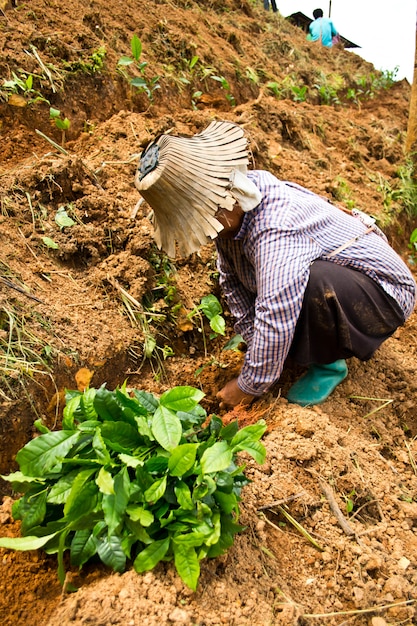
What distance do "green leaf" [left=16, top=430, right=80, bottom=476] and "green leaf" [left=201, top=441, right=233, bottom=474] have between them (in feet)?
1.13

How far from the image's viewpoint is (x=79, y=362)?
1876 millimetres

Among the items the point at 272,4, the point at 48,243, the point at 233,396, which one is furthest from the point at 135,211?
the point at 272,4

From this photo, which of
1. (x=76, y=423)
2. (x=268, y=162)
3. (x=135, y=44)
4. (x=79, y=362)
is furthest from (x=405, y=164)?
(x=76, y=423)

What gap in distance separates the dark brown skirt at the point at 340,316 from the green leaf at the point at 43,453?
1.04 m

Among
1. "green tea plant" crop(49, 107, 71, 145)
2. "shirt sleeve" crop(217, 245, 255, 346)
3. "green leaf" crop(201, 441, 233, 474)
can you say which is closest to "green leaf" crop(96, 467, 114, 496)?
"green leaf" crop(201, 441, 233, 474)

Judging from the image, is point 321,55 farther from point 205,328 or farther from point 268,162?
point 205,328

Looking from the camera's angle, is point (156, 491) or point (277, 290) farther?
point (277, 290)

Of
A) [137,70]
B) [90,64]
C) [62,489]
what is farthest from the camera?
[137,70]

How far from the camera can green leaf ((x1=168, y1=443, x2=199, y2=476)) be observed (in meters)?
1.28

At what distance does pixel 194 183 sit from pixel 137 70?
1783mm

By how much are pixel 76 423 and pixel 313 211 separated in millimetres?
1200

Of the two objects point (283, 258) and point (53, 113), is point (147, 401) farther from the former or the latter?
point (53, 113)

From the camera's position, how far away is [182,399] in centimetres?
144

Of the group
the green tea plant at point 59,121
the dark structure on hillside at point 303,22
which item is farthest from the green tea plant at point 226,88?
the dark structure on hillside at point 303,22
